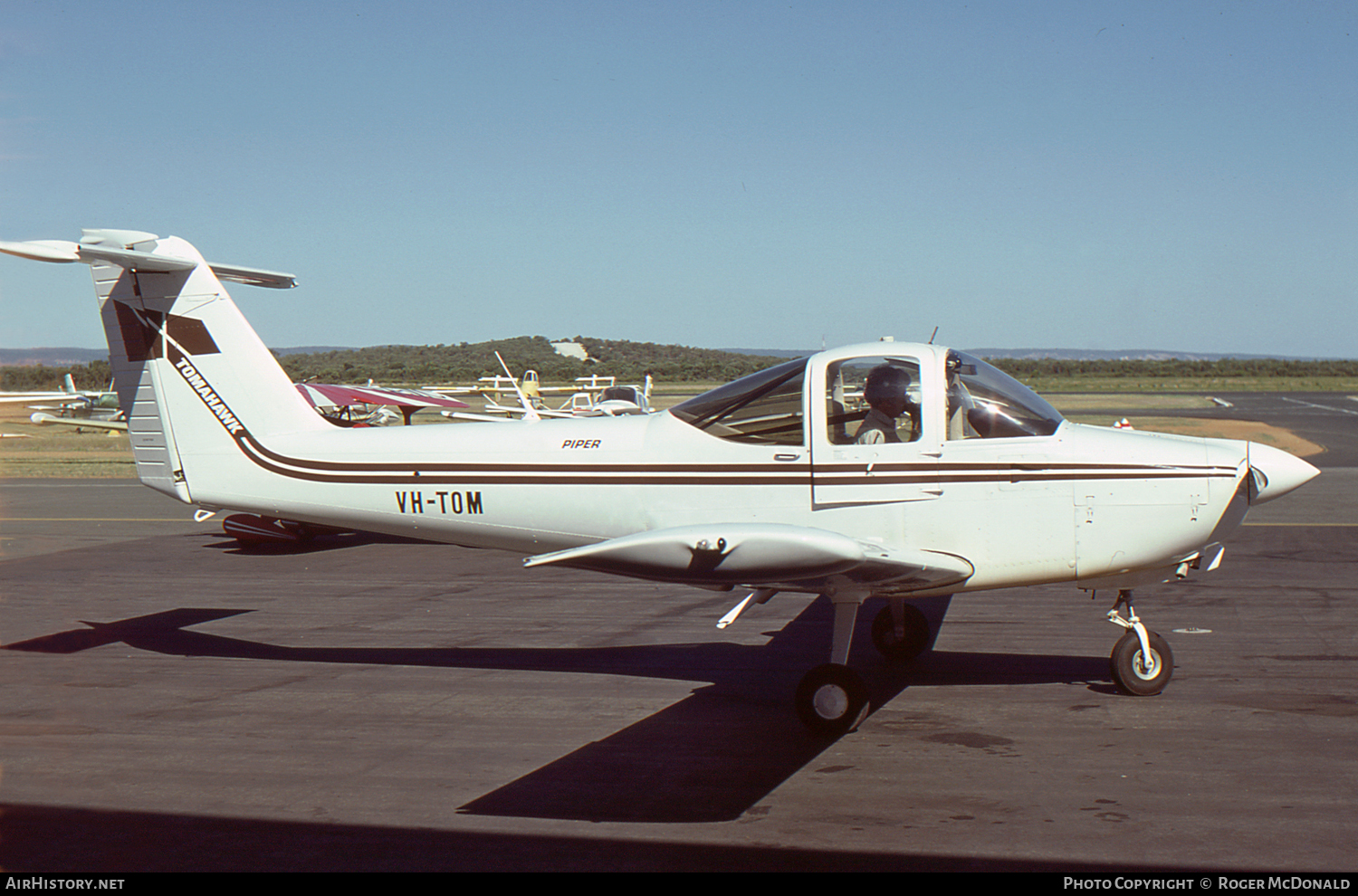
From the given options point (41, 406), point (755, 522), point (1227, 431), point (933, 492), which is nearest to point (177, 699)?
point (755, 522)

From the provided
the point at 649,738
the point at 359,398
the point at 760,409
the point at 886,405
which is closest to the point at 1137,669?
the point at 886,405

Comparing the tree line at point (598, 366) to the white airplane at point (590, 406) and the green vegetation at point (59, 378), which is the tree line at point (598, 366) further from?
the white airplane at point (590, 406)

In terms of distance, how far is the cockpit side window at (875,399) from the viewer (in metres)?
6.77

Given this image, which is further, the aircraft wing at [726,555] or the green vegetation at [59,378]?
the green vegetation at [59,378]

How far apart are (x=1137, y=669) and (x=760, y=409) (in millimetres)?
3157

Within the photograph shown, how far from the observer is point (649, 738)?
652 centimetres

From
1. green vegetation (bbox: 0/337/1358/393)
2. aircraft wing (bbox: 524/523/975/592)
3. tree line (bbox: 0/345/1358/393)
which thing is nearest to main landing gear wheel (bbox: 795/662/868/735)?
aircraft wing (bbox: 524/523/975/592)

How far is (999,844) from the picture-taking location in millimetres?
4836

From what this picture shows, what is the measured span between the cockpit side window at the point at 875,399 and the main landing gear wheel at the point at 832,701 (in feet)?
4.91

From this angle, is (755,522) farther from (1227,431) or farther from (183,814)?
(1227,431)

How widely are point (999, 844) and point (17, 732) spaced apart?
6.12 meters

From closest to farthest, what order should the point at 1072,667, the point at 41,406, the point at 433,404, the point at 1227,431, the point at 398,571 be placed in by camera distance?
the point at 1072,667, the point at 398,571, the point at 433,404, the point at 1227,431, the point at 41,406

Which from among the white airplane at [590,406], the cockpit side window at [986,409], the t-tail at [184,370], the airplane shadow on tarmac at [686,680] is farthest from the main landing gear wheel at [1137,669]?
the white airplane at [590,406]

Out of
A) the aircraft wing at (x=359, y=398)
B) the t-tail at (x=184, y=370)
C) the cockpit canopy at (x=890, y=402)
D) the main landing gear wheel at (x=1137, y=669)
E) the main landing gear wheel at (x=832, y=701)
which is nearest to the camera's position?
the main landing gear wheel at (x=832, y=701)
